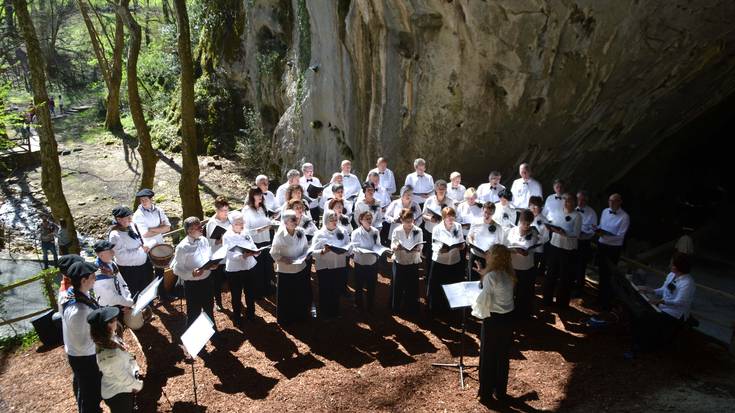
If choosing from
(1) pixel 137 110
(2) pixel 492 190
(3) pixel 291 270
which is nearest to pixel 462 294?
(3) pixel 291 270

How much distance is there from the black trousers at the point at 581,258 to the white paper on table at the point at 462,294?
377 centimetres

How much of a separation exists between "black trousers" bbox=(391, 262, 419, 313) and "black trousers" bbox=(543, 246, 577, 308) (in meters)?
2.41

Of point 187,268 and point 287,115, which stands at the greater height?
point 287,115

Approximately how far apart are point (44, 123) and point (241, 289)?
597 centimetres

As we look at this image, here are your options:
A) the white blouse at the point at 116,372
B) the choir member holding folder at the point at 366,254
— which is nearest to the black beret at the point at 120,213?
the white blouse at the point at 116,372

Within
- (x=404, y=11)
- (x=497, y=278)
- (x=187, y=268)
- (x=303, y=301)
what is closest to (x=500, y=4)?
(x=404, y=11)

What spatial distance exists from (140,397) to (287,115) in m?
11.1

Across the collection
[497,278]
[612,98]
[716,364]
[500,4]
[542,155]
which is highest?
[500,4]

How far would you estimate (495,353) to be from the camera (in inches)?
246

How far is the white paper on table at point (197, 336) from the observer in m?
5.44

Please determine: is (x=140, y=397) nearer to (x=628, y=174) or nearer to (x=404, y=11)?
(x=404, y=11)

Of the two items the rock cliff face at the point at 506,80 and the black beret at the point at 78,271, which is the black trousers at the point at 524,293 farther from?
the black beret at the point at 78,271

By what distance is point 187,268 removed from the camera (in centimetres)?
746

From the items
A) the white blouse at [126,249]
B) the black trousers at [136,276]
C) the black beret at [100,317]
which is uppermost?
the black beret at [100,317]
